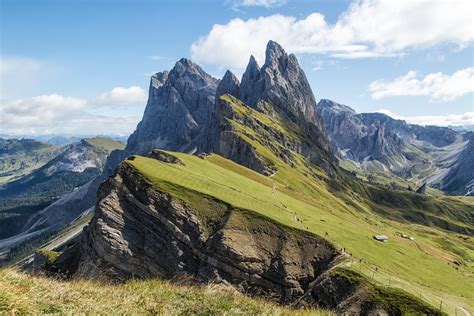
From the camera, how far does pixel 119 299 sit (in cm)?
1439

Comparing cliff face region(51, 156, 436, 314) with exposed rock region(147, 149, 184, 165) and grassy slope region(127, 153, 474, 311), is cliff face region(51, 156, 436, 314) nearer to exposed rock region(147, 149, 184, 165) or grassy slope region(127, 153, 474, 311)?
grassy slope region(127, 153, 474, 311)

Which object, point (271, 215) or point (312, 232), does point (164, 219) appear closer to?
point (271, 215)

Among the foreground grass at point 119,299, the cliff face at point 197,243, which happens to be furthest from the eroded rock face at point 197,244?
the foreground grass at point 119,299

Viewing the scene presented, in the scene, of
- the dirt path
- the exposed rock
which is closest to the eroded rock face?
the dirt path

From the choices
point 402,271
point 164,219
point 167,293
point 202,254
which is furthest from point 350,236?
point 167,293

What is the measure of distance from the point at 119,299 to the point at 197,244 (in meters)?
58.1

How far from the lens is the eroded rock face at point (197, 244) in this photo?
67.8m

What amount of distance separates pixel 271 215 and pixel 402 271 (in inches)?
1046

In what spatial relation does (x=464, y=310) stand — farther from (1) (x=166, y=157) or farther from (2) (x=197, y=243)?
(1) (x=166, y=157)

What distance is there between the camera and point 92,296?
556 inches

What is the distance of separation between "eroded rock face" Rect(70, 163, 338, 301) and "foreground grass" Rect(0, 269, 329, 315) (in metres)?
50.2

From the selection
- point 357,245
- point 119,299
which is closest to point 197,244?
point 357,245

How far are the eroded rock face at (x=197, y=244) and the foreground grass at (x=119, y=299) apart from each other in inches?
1977

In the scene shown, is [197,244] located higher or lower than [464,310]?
higher
